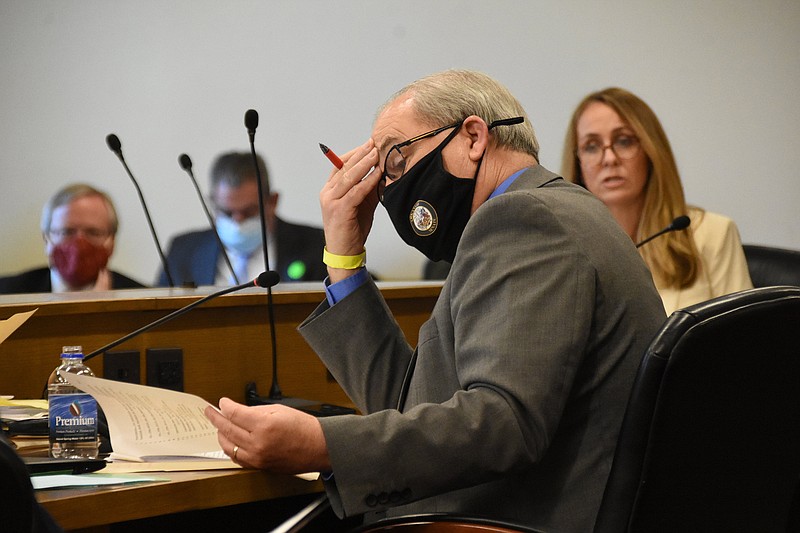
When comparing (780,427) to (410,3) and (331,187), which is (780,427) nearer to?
(331,187)

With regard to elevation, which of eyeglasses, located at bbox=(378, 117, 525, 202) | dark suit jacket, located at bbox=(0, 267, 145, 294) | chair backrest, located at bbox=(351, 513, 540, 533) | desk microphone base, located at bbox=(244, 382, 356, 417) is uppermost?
eyeglasses, located at bbox=(378, 117, 525, 202)

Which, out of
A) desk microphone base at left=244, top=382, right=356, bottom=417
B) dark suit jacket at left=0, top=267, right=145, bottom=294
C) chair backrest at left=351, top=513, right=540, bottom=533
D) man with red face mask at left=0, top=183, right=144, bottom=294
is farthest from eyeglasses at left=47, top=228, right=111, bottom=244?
chair backrest at left=351, top=513, right=540, bottom=533

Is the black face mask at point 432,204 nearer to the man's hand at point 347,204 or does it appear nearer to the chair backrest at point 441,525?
the man's hand at point 347,204

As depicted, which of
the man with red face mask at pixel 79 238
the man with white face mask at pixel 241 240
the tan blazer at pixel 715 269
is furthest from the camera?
the man with white face mask at pixel 241 240

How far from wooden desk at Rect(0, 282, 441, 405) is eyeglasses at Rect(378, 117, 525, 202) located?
21.6 inches

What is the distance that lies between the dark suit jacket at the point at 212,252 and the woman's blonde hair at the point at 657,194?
1.87 m

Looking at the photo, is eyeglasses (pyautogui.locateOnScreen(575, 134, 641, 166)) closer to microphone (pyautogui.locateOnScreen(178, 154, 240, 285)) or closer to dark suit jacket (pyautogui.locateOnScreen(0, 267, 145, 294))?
microphone (pyautogui.locateOnScreen(178, 154, 240, 285))

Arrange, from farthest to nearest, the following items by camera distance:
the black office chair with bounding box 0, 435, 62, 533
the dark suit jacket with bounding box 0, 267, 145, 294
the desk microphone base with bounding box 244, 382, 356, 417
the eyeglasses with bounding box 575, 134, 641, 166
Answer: the dark suit jacket with bounding box 0, 267, 145, 294, the eyeglasses with bounding box 575, 134, 641, 166, the desk microphone base with bounding box 244, 382, 356, 417, the black office chair with bounding box 0, 435, 62, 533

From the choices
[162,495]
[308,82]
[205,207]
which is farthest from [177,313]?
[308,82]

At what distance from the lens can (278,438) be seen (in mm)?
1274

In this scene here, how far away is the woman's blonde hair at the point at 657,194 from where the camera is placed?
3.12 meters

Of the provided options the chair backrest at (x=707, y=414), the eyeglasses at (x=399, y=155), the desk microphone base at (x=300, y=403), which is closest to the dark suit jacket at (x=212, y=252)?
→ the desk microphone base at (x=300, y=403)

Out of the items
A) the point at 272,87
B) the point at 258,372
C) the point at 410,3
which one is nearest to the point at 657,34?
the point at 410,3

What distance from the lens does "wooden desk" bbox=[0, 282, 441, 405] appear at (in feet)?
6.29
